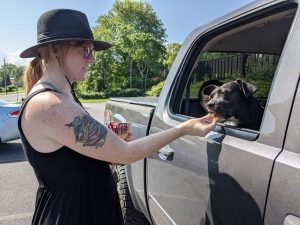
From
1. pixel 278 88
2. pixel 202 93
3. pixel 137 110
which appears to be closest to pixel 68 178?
pixel 278 88

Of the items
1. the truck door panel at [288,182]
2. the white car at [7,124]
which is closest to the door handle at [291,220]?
the truck door panel at [288,182]

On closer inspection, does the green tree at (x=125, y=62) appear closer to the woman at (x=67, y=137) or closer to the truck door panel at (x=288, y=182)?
the woman at (x=67, y=137)

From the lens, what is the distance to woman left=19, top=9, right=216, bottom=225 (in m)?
1.71

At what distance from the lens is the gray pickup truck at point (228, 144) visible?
1516mm

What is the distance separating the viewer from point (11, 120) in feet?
28.6

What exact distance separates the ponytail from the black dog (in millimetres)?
987

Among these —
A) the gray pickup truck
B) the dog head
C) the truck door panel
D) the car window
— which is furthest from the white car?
the truck door panel

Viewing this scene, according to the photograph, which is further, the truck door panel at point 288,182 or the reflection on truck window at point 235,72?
the reflection on truck window at point 235,72

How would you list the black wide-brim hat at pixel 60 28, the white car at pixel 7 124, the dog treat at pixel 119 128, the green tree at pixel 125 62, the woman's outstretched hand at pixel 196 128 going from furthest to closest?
the green tree at pixel 125 62 → the white car at pixel 7 124 → the dog treat at pixel 119 128 → the woman's outstretched hand at pixel 196 128 → the black wide-brim hat at pixel 60 28

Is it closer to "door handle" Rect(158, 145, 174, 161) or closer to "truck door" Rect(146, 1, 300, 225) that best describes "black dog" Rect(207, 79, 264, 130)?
"truck door" Rect(146, 1, 300, 225)

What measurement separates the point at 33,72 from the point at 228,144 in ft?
3.34

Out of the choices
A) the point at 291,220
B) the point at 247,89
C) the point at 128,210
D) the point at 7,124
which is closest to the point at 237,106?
the point at 247,89

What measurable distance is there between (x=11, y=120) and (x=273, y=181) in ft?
26.3

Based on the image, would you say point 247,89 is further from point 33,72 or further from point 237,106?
point 33,72
